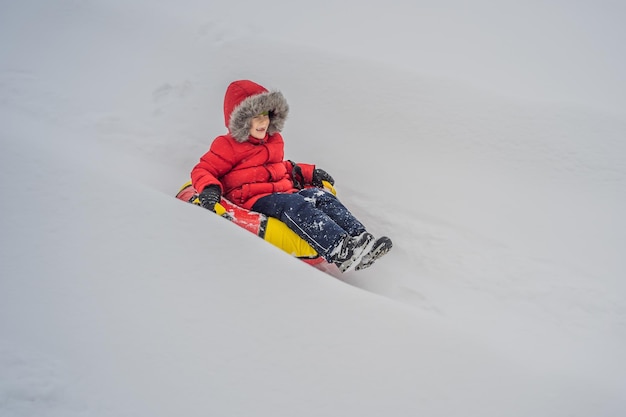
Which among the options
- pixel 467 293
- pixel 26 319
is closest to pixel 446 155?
pixel 467 293

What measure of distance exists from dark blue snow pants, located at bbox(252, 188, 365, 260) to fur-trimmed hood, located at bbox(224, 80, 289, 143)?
1.48 ft

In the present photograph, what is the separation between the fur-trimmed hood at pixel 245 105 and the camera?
9.78 feet

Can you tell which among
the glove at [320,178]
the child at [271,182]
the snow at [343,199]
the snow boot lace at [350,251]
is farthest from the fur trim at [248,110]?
the snow boot lace at [350,251]

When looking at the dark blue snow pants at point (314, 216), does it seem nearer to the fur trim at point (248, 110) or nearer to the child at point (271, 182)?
the child at point (271, 182)

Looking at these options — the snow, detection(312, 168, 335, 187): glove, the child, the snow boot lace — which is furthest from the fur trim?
the snow boot lace

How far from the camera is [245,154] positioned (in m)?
3.09

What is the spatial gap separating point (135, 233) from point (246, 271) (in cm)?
46

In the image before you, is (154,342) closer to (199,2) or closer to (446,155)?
(446,155)

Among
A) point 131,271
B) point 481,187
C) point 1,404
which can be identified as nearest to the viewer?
point 1,404

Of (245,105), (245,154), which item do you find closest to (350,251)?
(245,154)

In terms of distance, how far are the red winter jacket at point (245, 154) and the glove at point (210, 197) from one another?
105mm

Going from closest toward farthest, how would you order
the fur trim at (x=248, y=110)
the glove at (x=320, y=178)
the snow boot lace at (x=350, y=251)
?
1. the snow boot lace at (x=350, y=251)
2. the fur trim at (x=248, y=110)
3. the glove at (x=320, y=178)

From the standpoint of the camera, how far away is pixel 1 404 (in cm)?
134

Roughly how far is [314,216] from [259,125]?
0.73 metres
